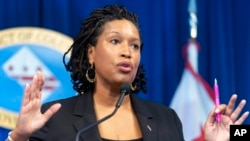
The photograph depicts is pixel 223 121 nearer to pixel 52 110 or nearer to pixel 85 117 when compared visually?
pixel 85 117

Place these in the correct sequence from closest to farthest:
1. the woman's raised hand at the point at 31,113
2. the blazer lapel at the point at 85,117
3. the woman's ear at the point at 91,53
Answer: the woman's raised hand at the point at 31,113, the blazer lapel at the point at 85,117, the woman's ear at the point at 91,53

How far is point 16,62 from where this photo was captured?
249 centimetres

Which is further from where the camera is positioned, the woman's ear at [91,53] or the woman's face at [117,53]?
the woman's ear at [91,53]

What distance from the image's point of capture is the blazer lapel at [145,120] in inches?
58.2

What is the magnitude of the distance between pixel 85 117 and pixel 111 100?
0.14m

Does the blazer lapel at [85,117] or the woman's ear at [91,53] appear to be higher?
the woman's ear at [91,53]

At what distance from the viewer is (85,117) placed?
149cm

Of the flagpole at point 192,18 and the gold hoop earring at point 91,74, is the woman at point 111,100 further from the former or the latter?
the flagpole at point 192,18

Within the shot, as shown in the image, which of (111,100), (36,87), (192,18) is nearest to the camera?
(36,87)

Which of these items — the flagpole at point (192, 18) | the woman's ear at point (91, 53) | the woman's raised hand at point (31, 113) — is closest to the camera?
the woman's raised hand at point (31, 113)

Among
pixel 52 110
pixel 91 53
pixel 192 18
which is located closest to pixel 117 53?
pixel 91 53

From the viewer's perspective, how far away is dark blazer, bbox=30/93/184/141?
56.3 inches

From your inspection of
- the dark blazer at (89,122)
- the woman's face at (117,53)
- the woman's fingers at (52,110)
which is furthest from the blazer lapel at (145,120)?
the woman's fingers at (52,110)

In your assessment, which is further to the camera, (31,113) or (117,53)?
(117,53)
